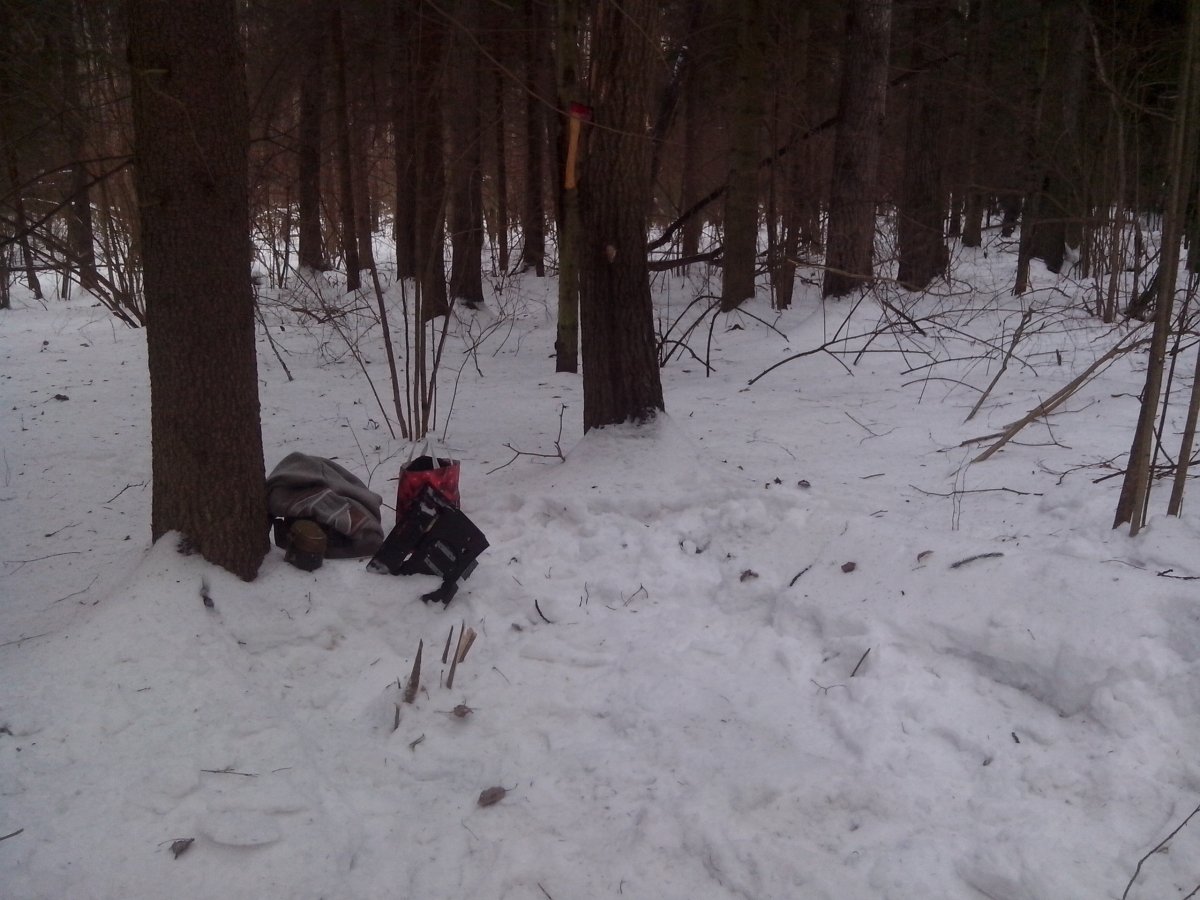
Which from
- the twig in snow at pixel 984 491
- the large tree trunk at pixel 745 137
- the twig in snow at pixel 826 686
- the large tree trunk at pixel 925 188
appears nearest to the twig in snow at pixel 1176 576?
the twig in snow at pixel 984 491

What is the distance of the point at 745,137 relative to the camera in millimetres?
9711

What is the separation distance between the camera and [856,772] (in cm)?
278

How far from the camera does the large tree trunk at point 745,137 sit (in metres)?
9.64

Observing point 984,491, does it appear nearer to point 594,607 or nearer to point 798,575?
point 798,575

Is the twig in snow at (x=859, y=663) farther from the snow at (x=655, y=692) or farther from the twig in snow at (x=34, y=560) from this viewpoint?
the twig in snow at (x=34, y=560)

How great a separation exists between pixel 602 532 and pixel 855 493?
4.29 feet

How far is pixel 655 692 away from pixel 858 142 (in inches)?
339

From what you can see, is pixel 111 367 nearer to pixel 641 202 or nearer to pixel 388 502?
pixel 388 502

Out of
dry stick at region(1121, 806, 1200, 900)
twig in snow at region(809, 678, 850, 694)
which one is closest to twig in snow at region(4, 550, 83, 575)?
twig in snow at region(809, 678, 850, 694)

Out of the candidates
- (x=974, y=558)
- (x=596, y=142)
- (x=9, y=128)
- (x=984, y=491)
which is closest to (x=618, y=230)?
(x=596, y=142)

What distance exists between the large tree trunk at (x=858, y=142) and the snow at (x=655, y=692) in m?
5.44

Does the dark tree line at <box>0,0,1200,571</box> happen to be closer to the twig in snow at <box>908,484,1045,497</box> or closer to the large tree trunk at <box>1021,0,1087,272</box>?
the large tree trunk at <box>1021,0,1087,272</box>

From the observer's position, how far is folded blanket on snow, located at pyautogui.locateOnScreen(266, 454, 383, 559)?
402 centimetres

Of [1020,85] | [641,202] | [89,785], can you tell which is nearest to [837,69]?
[1020,85]
